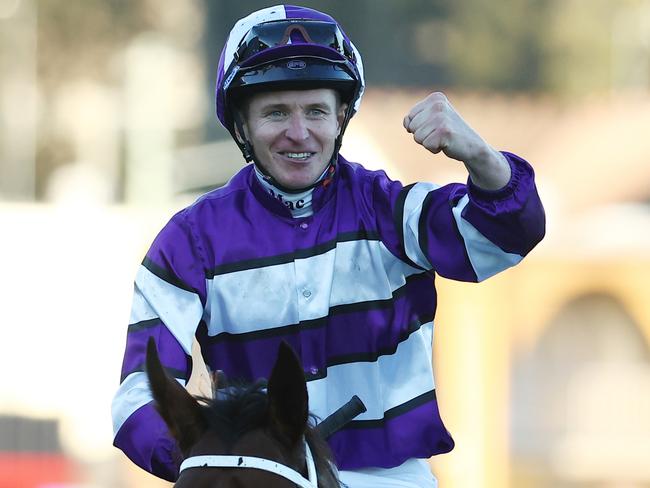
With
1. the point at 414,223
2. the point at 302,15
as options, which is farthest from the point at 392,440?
the point at 302,15

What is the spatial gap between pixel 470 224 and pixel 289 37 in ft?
2.25

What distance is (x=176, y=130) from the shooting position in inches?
1276

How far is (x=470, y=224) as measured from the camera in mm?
Result: 3617

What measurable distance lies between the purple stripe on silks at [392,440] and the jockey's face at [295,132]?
0.65m

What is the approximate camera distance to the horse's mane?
2.94 metres

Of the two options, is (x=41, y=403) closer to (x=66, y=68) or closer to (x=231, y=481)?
(x=231, y=481)

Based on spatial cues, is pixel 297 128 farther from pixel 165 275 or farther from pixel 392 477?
pixel 392 477

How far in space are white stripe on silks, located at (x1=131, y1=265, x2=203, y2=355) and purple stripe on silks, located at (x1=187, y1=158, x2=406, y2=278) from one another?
10 centimetres

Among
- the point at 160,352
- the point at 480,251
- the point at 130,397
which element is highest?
the point at 480,251

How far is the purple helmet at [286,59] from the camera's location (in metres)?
3.74

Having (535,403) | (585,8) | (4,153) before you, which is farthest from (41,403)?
(585,8)

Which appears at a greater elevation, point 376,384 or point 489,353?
point 489,353

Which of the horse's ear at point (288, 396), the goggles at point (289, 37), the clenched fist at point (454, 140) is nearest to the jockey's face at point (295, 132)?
the goggles at point (289, 37)

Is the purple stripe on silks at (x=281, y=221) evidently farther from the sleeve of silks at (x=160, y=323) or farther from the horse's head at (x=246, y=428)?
the horse's head at (x=246, y=428)
